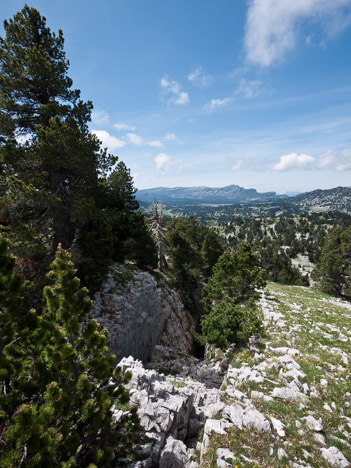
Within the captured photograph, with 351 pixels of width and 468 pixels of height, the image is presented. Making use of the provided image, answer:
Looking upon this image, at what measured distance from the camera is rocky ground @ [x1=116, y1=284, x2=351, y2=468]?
741cm

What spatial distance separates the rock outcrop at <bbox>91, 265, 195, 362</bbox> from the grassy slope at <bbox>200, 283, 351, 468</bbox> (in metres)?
8.66

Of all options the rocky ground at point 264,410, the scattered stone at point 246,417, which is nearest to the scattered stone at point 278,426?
the rocky ground at point 264,410

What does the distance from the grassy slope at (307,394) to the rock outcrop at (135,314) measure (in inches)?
341

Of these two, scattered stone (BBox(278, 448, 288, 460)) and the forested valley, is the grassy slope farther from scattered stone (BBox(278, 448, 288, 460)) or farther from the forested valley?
the forested valley

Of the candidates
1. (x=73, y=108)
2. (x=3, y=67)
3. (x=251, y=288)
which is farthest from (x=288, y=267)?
(x=3, y=67)

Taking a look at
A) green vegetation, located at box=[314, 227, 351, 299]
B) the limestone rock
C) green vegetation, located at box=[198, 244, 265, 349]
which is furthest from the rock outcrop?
green vegetation, located at box=[314, 227, 351, 299]

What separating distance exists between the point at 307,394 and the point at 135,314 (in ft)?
42.5

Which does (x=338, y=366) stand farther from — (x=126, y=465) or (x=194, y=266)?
(x=194, y=266)

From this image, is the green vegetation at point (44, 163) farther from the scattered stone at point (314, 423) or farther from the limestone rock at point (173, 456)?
the scattered stone at point (314, 423)

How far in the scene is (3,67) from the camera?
14.0m

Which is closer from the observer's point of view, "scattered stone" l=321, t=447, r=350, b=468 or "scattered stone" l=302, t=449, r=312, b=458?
"scattered stone" l=321, t=447, r=350, b=468

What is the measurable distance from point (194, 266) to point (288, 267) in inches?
1612

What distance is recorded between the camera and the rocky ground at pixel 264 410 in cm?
741

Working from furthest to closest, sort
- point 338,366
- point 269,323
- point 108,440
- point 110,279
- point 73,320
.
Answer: point 110,279, point 269,323, point 338,366, point 108,440, point 73,320
